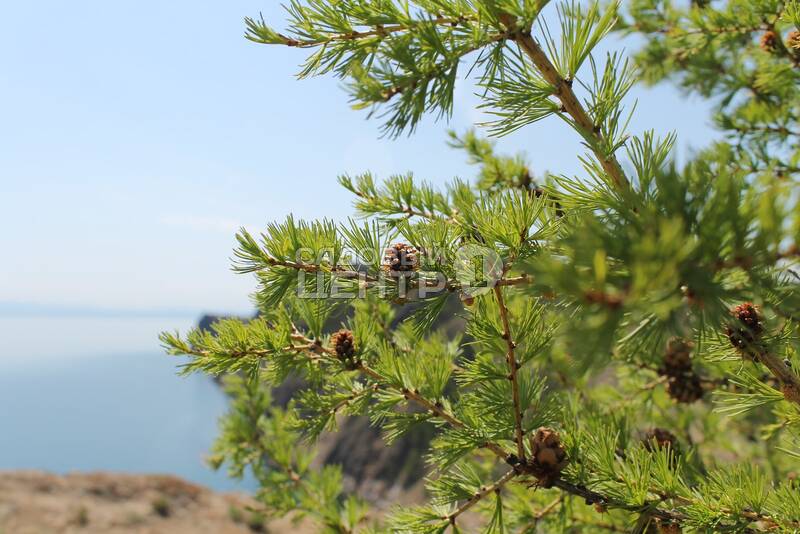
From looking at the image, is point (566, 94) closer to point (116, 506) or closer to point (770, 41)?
point (770, 41)

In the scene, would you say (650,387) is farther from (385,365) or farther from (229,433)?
(229,433)

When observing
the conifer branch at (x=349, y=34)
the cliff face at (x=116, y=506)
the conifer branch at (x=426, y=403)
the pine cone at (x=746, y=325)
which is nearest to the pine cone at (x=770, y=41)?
the pine cone at (x=746, y=325)

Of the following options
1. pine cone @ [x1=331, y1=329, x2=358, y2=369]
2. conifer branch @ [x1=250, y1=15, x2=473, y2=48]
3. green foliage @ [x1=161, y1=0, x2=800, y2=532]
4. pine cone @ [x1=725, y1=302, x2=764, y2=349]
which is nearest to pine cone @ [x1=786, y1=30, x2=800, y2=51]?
green foliage @ [x1=161, y1=0, x2=800, y2=532]

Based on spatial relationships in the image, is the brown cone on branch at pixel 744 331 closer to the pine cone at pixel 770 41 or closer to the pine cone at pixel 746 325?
the pine cone at pixel 746 325

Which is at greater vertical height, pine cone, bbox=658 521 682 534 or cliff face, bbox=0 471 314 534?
pine cone, bbox=658 521 682 534

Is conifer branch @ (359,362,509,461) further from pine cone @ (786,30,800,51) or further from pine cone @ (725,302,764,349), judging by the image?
pine cone @ (786,30,800,51)

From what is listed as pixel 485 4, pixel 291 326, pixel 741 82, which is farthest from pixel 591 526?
pixel 741 82

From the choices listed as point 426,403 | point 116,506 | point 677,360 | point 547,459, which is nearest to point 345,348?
point 426,403
